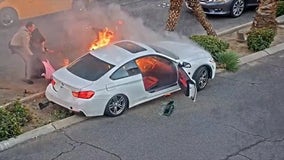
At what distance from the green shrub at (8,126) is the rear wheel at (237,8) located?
10.8m

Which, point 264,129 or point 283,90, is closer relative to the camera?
point 264,129

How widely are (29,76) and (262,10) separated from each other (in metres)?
7.34

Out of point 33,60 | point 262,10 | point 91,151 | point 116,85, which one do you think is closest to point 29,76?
point 33,60

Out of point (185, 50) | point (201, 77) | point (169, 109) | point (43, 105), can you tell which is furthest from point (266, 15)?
point (43, 105)

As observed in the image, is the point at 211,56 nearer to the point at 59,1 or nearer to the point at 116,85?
the point at 116,85

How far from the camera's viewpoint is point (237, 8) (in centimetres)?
2069

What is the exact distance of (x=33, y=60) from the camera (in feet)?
49.3

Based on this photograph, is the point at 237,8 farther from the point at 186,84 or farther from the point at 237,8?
the point at 186,84

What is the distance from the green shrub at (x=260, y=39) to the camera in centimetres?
1700

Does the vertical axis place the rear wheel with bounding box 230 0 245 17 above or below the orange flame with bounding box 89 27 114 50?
below

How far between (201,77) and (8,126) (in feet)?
16.1

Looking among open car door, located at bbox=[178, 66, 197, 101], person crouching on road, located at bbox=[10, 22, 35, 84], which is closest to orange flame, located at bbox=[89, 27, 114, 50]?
person crouching on road, located at bbox=[10, 22, 35, 84]

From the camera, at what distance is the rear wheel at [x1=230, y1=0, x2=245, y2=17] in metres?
20.5

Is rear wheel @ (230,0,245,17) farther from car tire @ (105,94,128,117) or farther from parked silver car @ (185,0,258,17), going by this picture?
car tire @ (105,94,128,117)
